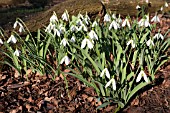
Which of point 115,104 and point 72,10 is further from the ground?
point 72,10

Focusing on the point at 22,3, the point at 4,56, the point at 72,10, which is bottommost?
the point at 4,56

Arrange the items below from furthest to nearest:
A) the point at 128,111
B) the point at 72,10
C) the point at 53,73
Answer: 1. the point at 72,10
2. the point at 53,73
3. the point at 128,111

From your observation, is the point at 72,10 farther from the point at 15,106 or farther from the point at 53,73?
the point at 15,106

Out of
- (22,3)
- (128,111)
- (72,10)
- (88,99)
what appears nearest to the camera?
(128,111)

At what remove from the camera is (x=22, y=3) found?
11469 mm

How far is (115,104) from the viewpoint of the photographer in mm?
2611

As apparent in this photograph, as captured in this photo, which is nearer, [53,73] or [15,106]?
[15,106]

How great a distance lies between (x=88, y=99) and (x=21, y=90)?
0.74 m

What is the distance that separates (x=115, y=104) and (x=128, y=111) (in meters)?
0.14

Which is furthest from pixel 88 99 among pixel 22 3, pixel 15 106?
pixel 22 3

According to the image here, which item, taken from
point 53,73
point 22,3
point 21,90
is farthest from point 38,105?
point 22,3

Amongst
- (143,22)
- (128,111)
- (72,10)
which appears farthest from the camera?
(72,10)

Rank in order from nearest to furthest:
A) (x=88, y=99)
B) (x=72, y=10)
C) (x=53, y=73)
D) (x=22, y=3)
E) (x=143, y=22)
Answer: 1. (x=88, y=99)
2. (x=143, y=22)
3. (x=53, y=73)
4. (x=72, y=10)
5. (x=22, y=3)

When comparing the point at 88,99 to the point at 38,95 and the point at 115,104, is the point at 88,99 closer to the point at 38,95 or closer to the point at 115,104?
the point at 115,104
